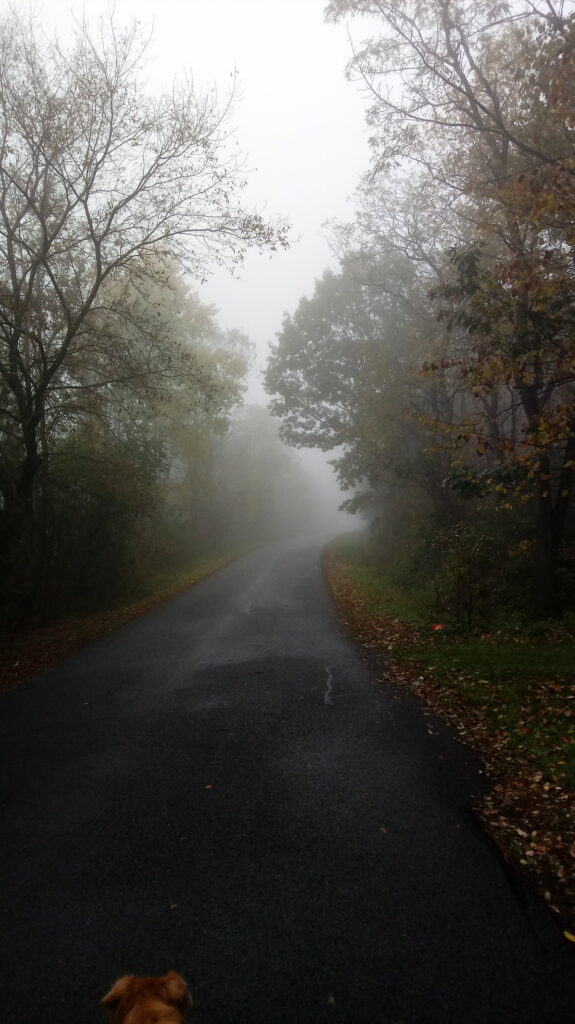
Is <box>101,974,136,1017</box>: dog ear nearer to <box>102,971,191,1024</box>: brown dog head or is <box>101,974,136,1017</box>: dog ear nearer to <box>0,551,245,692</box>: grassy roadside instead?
<box>102,971,191,1024</box>: brown dog head

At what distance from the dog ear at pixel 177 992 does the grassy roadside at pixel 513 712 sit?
223 centimetres

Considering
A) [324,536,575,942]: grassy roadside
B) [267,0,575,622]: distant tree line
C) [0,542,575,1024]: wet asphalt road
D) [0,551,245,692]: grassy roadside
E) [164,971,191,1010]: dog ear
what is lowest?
[324,536,575,942]: grassy roadside

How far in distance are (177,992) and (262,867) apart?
1.96m

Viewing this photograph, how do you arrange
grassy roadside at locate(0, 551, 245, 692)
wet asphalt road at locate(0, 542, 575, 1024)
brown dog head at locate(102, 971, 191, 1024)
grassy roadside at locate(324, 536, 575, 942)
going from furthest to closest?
grassy roadside at locate(0, 551, 245, 692), grassy roadside at locate(324, 536, 575, 942), wet asphalt road at locate(0, 542, 575, 1024), brown dog head at locate(102, 971, 191, 1024)

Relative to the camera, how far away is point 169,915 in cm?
327

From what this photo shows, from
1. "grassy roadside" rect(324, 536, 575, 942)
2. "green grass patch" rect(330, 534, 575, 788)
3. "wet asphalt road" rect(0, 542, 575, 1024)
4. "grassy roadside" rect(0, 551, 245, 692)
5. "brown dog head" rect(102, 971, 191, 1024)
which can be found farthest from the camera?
"grassy roadside" rect(0, 551, 245, 692)

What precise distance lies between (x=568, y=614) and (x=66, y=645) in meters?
8.87

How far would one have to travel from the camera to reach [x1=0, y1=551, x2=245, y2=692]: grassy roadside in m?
9.12

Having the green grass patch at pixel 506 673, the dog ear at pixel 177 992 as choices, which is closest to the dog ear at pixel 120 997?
the dog ear at pixel 177 992

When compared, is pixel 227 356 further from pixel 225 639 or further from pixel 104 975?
pixel 104 975

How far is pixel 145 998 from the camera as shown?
6.05 ft

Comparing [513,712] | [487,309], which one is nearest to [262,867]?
[513,712]

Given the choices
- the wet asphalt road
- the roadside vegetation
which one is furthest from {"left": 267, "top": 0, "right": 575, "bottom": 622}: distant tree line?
the wet asphalt road

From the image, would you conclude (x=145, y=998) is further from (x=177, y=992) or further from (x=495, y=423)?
(x=495, y=423)
